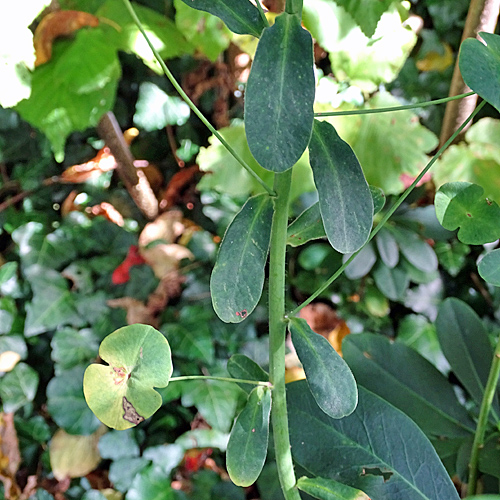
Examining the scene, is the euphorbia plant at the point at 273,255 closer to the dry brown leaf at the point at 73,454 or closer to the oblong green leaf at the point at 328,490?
the oblong green leaf at the point at 328,490

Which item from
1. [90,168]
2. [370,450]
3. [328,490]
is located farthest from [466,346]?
[90,168]

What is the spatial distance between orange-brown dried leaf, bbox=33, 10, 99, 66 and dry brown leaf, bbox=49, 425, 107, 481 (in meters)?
0.82

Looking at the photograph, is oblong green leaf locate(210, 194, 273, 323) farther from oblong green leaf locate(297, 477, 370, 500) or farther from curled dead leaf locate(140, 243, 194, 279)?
curled dead leaf locate(140, 243, 194, 279)

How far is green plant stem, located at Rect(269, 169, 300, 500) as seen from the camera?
1.17 feet

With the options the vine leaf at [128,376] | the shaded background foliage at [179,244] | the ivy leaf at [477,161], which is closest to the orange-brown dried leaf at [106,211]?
the shaded background foliage at [179,244]

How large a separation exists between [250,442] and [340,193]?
8.7 inches

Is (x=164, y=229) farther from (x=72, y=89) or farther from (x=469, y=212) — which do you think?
(x=469, y=212)

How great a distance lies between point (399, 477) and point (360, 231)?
0.30 metres

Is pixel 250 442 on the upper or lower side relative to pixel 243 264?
lower

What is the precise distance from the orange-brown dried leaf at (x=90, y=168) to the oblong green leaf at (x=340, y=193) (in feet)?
3.50

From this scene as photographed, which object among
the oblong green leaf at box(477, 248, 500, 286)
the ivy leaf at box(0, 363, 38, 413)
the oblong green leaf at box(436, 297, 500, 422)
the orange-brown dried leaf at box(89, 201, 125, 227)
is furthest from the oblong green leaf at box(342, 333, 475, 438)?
the orange-brown dried leaf at box(89, 201, 125, 227)

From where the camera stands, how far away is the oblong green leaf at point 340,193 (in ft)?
1.03

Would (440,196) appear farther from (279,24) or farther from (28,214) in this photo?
(28,214)

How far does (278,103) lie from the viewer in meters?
0.28
